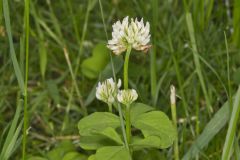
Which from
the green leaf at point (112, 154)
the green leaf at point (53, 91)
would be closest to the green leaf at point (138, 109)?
the green leaf at point (112, 154)

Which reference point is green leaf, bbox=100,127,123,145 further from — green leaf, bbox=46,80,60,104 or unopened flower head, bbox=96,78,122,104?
green leaf, bbox=46,80,60,104

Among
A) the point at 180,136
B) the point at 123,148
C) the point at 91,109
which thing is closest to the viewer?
the point at 123,148

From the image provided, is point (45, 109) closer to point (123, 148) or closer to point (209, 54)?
point (209, 54)

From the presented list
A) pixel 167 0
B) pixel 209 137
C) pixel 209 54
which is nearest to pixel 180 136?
pixel 209 137

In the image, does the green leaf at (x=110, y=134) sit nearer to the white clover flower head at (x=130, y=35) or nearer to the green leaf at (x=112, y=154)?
the green leaf at (x=112, y=154)

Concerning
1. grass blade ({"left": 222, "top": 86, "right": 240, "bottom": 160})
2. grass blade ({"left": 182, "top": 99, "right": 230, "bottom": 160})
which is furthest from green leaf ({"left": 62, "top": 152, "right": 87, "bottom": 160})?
grass blade ({"left": 222, "top": 86, "right": 240, "bottom": 160})

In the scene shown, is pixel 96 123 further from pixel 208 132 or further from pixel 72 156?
pixel 208 132

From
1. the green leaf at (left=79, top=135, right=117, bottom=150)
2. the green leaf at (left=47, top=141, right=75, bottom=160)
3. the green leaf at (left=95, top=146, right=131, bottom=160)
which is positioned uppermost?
the green leaf at (left=95, top=146, right=131, bottom=160)
